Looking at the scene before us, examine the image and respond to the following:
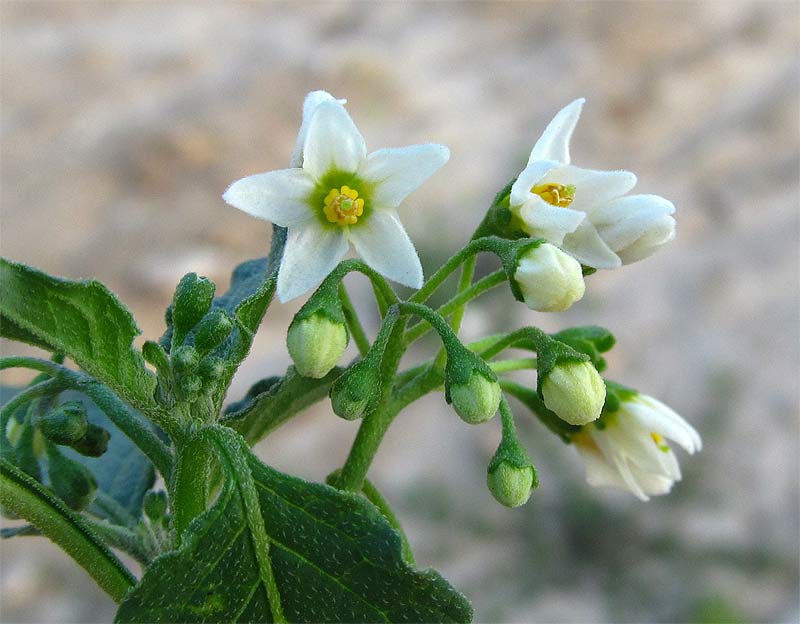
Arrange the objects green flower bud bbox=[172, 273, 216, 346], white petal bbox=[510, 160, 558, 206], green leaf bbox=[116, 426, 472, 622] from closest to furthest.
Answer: green leaf bbox=[116, 426, 472, 622] → green flower bud bbox=[172, 273, 216, 346] → white petal bbox=[510, 160, 558, 206]

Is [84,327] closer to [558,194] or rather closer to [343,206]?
[343,206]

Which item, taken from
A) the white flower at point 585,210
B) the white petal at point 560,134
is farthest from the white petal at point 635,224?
the white petal at point 560,134

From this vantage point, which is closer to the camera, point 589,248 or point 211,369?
point 211,369

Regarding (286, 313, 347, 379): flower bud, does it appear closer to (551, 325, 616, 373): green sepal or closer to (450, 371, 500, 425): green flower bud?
(450, 371, 500, 425): green flower bud

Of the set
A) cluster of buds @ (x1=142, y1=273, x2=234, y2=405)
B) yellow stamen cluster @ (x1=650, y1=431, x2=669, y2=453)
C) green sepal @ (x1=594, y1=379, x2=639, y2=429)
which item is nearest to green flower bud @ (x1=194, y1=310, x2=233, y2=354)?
cluster of buds @ (x1=142, y1=273, x2=234, y2=405)

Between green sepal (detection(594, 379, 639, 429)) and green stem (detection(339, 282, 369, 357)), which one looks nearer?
green stem (detection(339, 282, 369, 357))

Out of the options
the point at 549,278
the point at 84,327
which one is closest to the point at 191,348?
the point at 84,327
